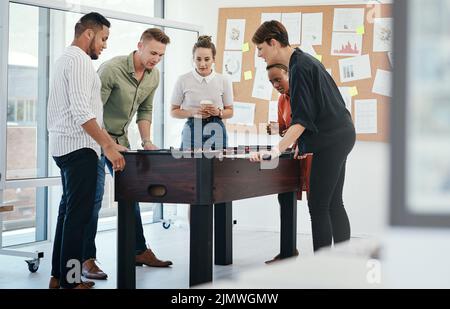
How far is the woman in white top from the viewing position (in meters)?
4.85

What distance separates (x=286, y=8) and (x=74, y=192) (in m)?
3.25

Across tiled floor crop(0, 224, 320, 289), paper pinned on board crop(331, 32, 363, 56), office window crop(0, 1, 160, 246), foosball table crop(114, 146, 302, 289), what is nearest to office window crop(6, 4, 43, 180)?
office window crop(0, 1, 160, 246)

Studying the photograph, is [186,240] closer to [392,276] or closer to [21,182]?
[21,182]

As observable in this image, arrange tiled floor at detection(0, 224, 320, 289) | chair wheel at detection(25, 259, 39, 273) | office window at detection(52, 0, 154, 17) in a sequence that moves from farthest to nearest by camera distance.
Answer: office window at detection(52, 0, 154, 17) < chair wheel at detection(25, 259, 39, 273) < tiled floor at detection(0, 224, 320, 289)

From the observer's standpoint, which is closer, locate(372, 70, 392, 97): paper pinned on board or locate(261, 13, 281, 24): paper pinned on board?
locate(372, 70, 392, 97): paper pinned on board

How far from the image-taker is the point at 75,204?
10.7ft

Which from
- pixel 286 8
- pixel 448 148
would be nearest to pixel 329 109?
pixel 448 148

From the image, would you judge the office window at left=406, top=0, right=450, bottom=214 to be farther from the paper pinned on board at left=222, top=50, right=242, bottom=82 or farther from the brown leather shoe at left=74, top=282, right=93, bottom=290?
the paper pinned on board at left=222, top=50, right=242, bottom=82

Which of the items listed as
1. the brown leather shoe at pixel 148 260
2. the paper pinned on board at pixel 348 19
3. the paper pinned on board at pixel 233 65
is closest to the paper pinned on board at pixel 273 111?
the paper pinned on board at pixel 233 65

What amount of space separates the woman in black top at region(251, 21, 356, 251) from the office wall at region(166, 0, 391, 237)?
7.24 feet

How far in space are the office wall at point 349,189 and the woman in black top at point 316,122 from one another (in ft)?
7.24

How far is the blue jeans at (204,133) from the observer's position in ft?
15.9

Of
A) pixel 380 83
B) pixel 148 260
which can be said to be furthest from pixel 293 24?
pixel 148 260

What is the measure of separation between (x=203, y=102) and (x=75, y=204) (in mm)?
Answer: 1697
